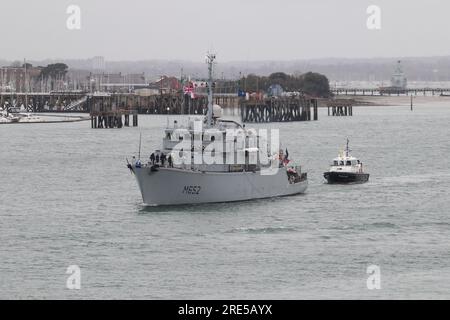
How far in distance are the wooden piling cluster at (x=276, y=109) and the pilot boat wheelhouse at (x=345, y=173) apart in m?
101

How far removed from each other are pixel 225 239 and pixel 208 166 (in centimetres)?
897

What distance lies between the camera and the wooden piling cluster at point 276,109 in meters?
177

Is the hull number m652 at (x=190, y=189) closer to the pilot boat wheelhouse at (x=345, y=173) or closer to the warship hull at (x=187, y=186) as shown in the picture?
the warship hull at (x=187, y=186)

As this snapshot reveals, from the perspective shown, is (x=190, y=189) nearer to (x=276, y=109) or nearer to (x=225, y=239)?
(x=225, y=239)

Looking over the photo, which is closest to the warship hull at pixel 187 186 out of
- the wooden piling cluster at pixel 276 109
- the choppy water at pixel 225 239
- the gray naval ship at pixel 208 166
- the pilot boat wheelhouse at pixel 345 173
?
the gray naval ship at pixel 208 166

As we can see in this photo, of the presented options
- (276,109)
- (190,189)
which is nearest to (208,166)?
(190,189)

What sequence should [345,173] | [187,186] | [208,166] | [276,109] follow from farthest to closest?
[276,109]
[345,173]
[208,166]
[187,186]

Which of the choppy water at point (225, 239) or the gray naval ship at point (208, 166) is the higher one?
the gray naval ship at point (208, 166)

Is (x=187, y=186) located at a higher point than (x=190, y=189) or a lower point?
higher

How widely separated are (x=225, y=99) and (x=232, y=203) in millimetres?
132781

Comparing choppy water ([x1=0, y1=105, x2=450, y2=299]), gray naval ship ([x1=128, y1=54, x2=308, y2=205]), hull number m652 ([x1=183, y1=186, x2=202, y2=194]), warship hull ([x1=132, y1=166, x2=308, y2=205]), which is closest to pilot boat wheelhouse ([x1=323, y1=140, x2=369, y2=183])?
choppy water ([x1=0, y1=105, x2=450, y2=299])

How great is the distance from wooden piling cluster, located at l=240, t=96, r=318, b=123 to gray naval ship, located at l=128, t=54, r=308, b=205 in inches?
4457

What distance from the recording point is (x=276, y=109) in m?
183
